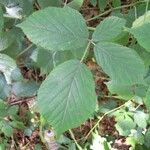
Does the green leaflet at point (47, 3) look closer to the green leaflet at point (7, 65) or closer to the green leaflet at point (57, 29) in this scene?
the green leaflet at point (7, 65)

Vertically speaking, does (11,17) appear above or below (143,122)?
above

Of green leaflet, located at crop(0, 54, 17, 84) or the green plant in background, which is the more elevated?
the green plant in background

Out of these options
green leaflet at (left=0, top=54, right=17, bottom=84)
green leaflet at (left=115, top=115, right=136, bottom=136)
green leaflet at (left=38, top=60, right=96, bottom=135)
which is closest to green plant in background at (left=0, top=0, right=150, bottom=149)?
green leaflet at (left=38, top=60, right=96, bottom=135)

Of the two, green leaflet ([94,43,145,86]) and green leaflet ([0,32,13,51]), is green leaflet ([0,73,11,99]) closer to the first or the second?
green leaflet ([0,32,13,51])

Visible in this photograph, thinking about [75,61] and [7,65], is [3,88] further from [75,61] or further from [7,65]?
[75,61]

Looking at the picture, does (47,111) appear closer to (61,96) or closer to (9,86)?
(61,96)

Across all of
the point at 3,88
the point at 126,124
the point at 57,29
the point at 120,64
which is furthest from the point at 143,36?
the point at 126,124

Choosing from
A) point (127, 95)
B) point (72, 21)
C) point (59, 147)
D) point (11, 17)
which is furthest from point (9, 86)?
point (59, 147)
